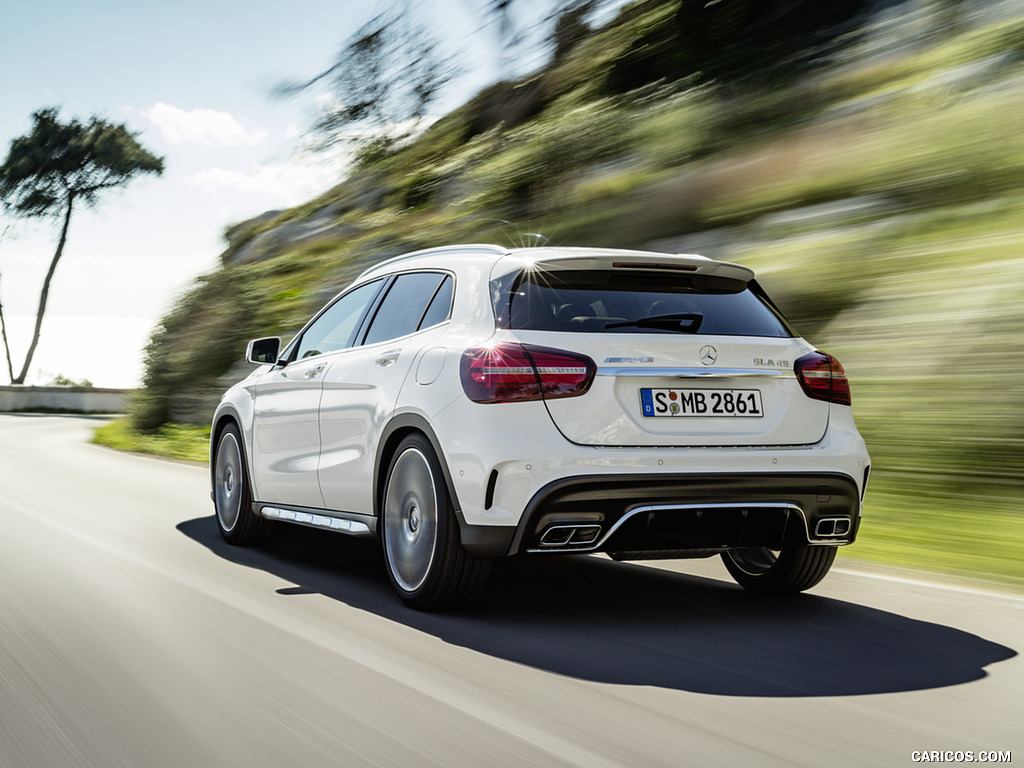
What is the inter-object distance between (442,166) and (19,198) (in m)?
33.2

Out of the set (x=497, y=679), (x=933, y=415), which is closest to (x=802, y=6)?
(x=933, y=415)

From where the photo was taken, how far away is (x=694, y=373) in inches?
187

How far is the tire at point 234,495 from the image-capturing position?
7473 millimetres

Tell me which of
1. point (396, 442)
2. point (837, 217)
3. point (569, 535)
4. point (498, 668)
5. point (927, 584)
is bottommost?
point (498, 668)

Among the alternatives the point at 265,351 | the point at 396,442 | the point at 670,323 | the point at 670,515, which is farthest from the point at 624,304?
the point at 265,351

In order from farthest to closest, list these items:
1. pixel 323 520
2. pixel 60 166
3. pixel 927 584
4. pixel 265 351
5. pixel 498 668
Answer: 1. pixel 60 166
2. pixel 265 351
3. pixel 323 520
4. pixel 927 584
5. pixel 498 668

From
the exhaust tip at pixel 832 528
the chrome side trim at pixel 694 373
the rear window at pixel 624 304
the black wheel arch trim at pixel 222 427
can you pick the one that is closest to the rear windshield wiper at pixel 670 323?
the rear window at pixel 624 304

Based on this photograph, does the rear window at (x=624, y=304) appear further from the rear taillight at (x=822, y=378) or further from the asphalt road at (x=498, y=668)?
the asphalt road at (x=498, y=668)

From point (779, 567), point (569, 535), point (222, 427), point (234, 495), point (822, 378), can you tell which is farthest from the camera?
point (222, 427)

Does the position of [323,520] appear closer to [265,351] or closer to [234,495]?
[265,351]

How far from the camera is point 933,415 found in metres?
8.10

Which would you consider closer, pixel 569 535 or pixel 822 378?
pixel 569 535

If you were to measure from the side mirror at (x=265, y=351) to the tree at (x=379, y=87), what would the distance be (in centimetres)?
1445

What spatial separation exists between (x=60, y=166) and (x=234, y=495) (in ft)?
155
